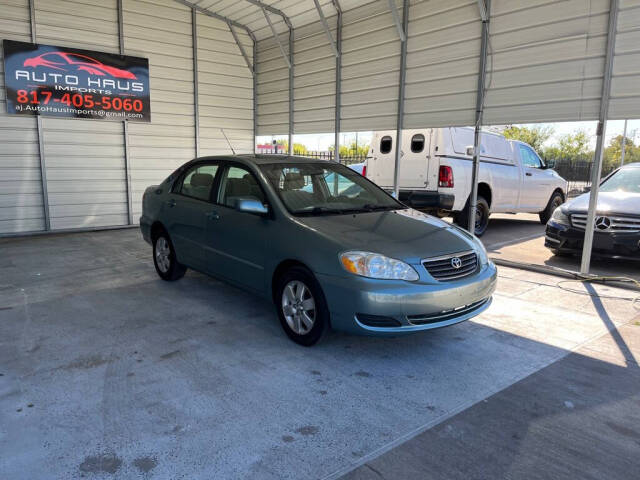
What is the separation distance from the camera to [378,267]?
329cm

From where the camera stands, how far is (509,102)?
6410 mm

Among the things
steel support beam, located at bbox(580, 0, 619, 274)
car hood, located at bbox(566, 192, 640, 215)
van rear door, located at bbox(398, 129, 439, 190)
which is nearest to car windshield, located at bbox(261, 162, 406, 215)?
steel support beam, located at bbox(580, 0, 619, 274)

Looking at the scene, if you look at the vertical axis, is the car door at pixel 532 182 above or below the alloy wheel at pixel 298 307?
above

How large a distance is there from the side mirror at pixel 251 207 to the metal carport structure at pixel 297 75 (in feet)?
13.5

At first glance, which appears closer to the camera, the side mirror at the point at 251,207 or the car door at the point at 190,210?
the side mirror at the point at 251,207

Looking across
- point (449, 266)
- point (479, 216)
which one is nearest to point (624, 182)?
point (479, 216)

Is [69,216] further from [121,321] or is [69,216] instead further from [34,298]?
[121,321]

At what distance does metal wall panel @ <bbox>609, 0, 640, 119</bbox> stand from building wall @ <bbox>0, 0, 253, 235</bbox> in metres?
8.11

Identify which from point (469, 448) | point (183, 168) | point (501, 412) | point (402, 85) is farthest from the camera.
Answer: point (402, 85)

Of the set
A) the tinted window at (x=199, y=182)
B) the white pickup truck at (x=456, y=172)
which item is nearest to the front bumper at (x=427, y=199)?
the white pickup truck at (x=456, y=172)

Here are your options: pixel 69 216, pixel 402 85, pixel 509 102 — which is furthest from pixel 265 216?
pixel 69 216

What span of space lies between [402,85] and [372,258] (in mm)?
5287

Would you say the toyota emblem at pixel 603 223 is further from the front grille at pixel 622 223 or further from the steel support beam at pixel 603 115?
the steel support beam at pixel 603 115

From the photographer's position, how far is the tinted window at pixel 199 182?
4.86 metres
